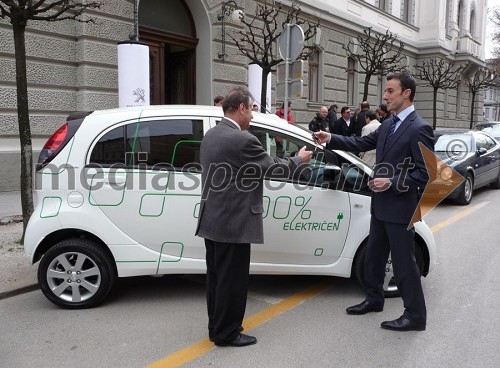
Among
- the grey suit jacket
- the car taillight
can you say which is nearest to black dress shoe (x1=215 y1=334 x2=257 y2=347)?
the grey suit jacket

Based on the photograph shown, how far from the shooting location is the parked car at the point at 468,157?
9.74 m

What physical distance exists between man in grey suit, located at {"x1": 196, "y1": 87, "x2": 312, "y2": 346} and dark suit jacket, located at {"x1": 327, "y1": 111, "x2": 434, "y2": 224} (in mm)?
740

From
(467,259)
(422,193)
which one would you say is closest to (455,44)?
(467,259)

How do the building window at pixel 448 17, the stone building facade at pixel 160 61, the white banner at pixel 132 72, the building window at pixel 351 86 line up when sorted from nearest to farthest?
the white banner at pixel 132 72
the stone building facade at pixel 160 61
the building window at pixel 351 86
the building window at pixel 448 17

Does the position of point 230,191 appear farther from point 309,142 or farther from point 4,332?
point 4,332

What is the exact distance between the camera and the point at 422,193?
383 cm

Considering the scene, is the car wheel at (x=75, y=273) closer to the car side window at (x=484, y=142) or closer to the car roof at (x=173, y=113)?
the car roof at (x=173, y=113)

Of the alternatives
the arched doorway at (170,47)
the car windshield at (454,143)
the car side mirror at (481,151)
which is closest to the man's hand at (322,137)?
the car windshield at (454,143)

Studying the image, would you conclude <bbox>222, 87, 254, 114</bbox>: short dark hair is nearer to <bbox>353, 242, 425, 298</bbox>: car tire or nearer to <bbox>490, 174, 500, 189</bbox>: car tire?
<bbox>353, 242, 425, 298</bbox>: car tire

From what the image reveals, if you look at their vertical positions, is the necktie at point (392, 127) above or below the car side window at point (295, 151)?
above

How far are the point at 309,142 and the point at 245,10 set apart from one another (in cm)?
1091

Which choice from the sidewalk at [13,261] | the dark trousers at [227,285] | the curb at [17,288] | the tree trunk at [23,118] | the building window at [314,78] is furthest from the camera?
the building window at [314,78]

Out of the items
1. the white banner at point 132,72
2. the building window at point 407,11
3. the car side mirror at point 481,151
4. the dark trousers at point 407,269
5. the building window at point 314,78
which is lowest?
the dark trousers at point 407,269

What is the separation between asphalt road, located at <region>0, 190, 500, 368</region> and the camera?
133 inches
